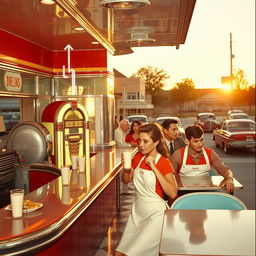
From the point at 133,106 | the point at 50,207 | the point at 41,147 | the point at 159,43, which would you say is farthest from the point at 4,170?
the point at 133,106

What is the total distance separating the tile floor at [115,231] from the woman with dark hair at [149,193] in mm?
2075

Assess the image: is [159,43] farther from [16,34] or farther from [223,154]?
[223,154]

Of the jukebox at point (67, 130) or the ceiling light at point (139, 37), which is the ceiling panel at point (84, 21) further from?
the jukebox at point (67, 130)

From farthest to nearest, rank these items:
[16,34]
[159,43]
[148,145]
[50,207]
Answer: [159,43], [16,34], [148,145], [50,207]

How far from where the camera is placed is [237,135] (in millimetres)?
18062

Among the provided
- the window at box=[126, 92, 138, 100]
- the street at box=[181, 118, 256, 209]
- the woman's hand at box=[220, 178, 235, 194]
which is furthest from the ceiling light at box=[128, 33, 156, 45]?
the window at box=[126, 92, 138, 100]

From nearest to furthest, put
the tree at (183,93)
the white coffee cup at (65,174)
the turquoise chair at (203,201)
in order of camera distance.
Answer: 1. the turquoise chair at (203,201)
2. the white coffee cup at (65,174)
3. the tree at (183,93)

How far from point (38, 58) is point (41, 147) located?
9.32ft

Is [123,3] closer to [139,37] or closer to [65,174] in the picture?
[65,174]

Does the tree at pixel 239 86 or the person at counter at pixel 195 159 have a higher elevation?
the tree at pixel 239 86

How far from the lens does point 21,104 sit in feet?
36.1

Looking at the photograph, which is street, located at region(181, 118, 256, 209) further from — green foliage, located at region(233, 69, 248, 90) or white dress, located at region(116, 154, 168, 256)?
green foliage, located at region(233, 69, 248, 90)

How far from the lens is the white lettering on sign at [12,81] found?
861 centimetres

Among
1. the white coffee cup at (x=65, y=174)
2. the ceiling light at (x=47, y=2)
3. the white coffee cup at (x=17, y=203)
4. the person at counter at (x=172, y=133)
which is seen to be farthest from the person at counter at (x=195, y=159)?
the white coffee cup at (x=17, y=203)
